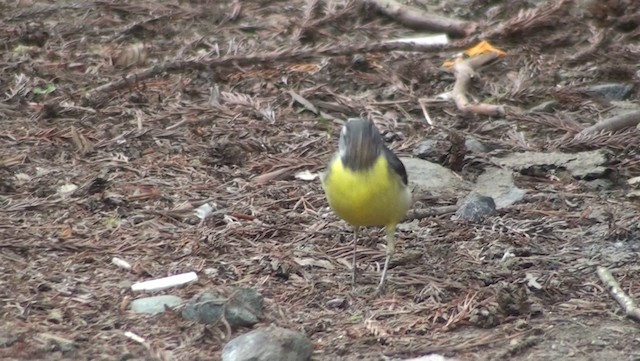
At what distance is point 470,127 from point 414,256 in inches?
90.5

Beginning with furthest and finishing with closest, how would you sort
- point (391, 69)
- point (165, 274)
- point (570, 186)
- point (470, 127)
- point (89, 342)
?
point (391, 69) → point (470, 127) → point (570, 186) → point (165, 274) → point (89, 342)

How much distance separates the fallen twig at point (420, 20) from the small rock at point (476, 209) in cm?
358

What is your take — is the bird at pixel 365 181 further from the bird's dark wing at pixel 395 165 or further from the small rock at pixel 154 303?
the small rock at pixel 154 303

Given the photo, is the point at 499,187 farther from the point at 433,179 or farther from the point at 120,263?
the point at 120,263

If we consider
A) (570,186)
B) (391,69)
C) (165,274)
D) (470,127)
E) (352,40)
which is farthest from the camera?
(352,40)

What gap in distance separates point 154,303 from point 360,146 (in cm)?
130

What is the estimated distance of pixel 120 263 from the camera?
5.96 metres

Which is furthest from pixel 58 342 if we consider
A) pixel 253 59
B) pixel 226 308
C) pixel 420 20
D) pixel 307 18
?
pixel 420 20

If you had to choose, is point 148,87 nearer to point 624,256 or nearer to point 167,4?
point 167,4

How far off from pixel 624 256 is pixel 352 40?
4.46m

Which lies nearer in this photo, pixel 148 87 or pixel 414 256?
pixel 414 256

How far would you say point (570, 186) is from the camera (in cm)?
713

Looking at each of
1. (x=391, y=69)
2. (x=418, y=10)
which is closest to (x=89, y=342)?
(x=391, y=69)

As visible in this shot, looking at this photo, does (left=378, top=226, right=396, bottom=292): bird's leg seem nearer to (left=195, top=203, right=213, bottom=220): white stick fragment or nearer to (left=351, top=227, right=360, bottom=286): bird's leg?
(left=351, top=227, right=360, bottom=286): bird's leg
